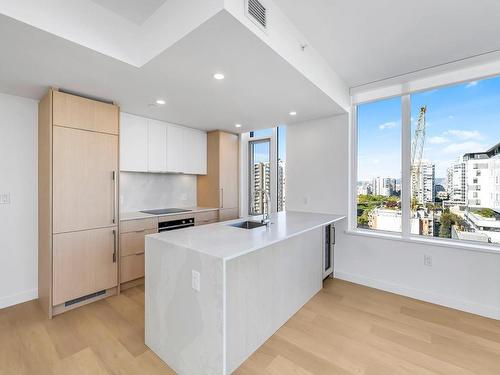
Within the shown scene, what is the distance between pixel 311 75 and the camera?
2207mm

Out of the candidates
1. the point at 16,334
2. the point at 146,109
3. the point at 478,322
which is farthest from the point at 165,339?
the point at 478,322

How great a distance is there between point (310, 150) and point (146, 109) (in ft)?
7.76

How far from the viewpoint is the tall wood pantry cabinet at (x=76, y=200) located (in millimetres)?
2322

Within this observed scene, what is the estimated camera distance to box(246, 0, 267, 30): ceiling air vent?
1435 millimetres

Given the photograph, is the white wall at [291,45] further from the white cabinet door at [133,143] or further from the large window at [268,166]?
the white cabinet door at [133,143]

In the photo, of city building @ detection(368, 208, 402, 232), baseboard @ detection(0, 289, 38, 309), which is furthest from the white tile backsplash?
city building @ detection(368, 208, 402, 232)

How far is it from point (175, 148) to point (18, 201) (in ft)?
6.47

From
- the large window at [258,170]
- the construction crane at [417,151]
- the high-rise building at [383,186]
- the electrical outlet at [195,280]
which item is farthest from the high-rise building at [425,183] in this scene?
the electrical outlet at [195,280]

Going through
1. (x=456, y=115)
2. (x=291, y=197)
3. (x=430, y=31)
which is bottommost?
(x=291, y=197)

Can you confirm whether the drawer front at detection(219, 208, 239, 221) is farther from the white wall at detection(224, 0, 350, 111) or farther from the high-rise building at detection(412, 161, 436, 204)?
the high-rise building at detection(412, 161, 436, 204)

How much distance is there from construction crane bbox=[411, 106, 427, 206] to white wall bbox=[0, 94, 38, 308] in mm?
4415

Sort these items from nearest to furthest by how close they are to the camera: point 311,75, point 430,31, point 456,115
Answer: point 430,31 < point 311,75 < point 456,115

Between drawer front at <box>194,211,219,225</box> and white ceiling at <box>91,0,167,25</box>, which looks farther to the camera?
drawer front at <box>194,211,219,225</box>

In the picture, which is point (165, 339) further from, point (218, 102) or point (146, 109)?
point (146, 109)
